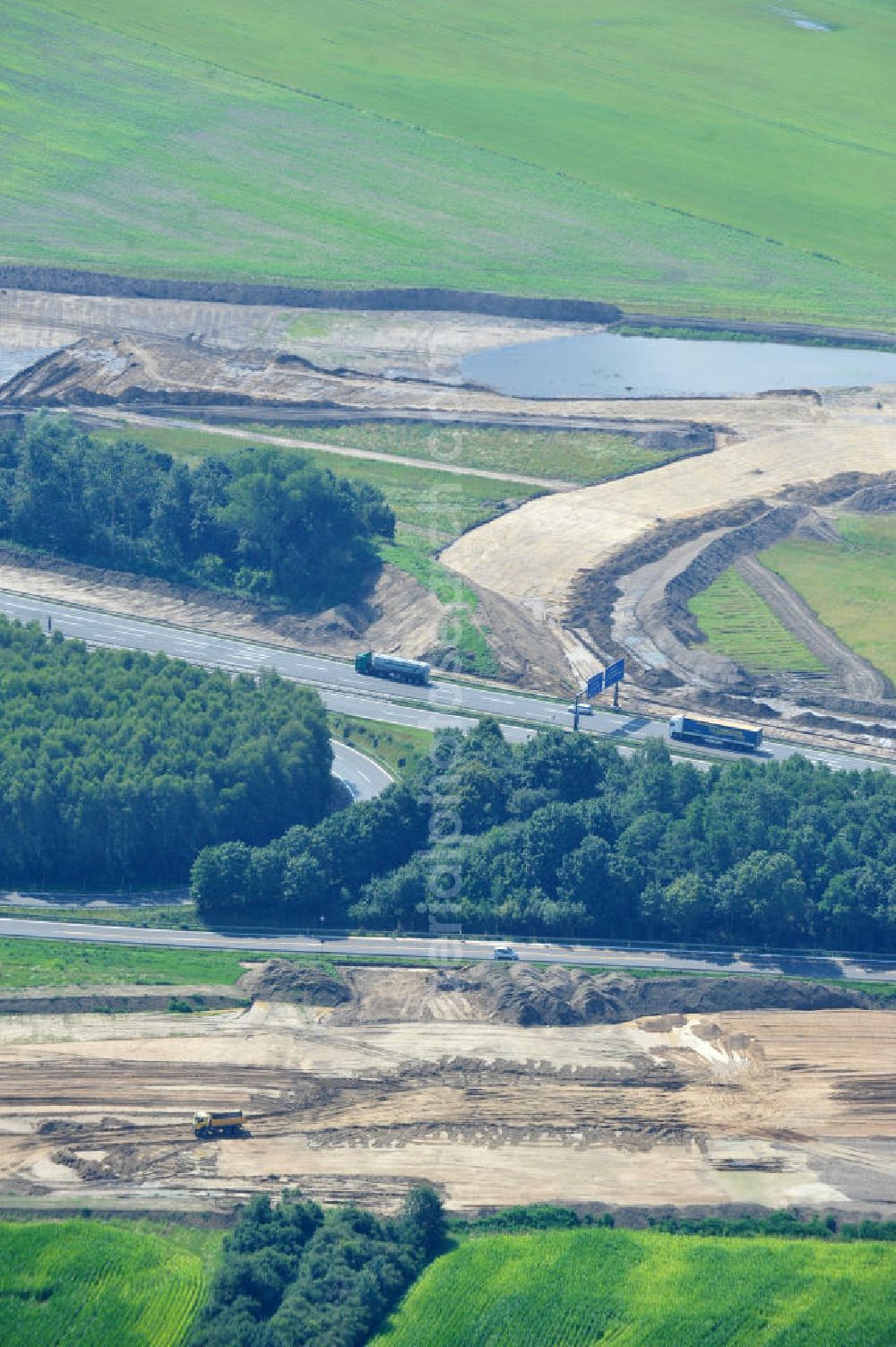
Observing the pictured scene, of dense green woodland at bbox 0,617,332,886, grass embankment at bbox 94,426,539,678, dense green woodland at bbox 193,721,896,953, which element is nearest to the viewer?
dense green woodland at bbox 193,721,896,953

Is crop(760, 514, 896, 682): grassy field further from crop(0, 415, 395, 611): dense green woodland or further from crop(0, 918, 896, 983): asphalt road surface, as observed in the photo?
crop(0, 918, 896, 983): asphalt road surface

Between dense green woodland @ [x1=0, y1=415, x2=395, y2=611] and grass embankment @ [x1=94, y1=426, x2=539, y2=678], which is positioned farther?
dense green woodland @ [x1=0, y1=415, x2=395, y2=611]

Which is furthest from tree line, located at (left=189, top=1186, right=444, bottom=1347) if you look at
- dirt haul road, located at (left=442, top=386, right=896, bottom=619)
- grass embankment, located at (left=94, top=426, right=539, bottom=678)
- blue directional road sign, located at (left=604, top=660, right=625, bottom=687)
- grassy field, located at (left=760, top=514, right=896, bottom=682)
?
dirt haul road, located at (left=442, top=386, right=896, bottom=619)

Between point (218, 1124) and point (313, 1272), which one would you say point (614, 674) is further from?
point (313, 1272)

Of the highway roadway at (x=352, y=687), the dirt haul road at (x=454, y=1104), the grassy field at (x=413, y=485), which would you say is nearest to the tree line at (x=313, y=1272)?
the dirt haul road at (x=454, y=1104)

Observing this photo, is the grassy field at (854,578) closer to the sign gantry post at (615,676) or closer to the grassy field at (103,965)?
the sign gantry post at (615,676)

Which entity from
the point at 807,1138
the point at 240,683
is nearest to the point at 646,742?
the point at 240,683
